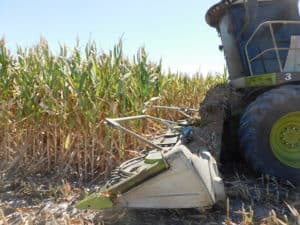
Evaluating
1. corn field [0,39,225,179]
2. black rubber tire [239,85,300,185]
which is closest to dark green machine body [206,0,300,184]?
black rubber tire [239,85,300,185]

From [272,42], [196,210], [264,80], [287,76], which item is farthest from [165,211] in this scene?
[272,42]

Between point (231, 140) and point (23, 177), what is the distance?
90.7 inches

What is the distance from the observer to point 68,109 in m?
3.93

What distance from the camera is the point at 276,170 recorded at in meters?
2.96

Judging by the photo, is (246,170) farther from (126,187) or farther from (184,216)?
(126,187)

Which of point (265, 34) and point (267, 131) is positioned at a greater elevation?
point (265, 34)

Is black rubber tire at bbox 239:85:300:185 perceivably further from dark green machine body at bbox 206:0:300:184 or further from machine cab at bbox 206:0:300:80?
machine cab at bbox 206:0:300:80

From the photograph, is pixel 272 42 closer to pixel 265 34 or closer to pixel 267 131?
pixel 265 34

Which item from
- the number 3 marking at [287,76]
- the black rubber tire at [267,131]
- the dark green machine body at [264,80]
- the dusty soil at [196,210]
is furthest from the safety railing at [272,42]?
the black rubber tire at [267,131]

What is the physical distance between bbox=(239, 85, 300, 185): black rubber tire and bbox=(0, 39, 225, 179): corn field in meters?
1.42

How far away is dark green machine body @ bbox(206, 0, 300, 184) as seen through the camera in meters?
2.97

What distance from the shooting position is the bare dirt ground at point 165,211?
2.46 m

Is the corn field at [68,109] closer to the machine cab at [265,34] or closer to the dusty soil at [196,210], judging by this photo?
the dusty soil at [196,210]

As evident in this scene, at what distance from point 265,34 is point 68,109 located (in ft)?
7.39
